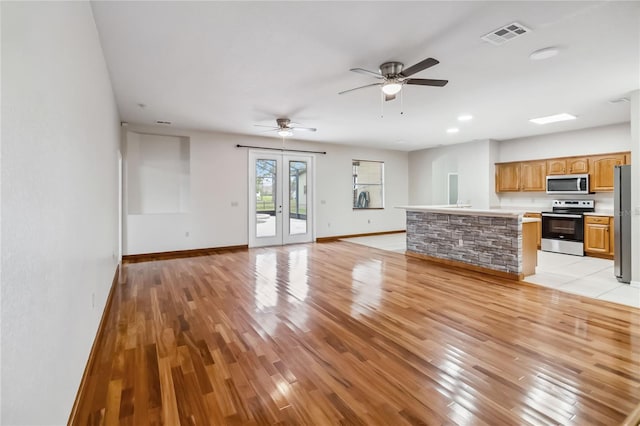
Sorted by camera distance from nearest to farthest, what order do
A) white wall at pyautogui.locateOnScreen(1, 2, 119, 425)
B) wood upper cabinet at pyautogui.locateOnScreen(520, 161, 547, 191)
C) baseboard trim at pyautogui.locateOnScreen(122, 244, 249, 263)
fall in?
white wall at pyautogui.locateOnScreen(1, 2, 119, 425) < baseboard trim at pyautogui.locateOnScreen(122, 244, 249, 263) < wood upper cabinet at pyautogui.locateOnScreen(520, 161, 547, 191)

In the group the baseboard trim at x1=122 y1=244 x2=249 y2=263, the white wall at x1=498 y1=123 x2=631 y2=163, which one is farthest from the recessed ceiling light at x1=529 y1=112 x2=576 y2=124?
the baseboard trim at x1=122 y1=244 x2=249 y2=263

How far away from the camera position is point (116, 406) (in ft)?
6.09

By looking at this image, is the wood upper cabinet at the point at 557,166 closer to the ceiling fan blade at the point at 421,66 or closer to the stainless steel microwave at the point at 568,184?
the stainless steel microwave at the point at 568,184

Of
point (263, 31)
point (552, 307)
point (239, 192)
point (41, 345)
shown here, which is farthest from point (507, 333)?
point (239, 192)

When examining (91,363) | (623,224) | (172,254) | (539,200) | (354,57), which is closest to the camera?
(91,363)

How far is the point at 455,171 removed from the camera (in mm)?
10289

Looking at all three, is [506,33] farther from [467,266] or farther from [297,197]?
[297,197]

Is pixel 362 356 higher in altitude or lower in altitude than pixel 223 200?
lower

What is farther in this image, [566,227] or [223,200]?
[223,200]

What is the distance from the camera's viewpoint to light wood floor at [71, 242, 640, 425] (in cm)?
181

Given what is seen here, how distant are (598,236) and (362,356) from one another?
20.9 ft

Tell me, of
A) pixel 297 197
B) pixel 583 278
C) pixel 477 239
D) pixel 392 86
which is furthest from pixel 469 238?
pixel 297 197

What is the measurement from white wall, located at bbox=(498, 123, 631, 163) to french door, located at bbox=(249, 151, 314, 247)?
→ 5264 millimetres

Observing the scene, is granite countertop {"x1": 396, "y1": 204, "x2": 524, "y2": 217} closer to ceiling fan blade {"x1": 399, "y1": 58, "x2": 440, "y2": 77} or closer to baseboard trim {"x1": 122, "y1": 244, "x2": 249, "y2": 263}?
ceiling fan blade {"x1": 399, "y1": 58, "x2": 440, "y2": 77}
